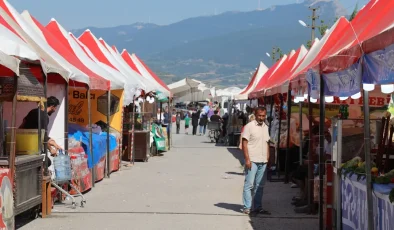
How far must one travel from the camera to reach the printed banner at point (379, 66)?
6.05 metres

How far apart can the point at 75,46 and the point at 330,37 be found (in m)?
7.59

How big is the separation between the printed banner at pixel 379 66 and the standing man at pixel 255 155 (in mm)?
4713

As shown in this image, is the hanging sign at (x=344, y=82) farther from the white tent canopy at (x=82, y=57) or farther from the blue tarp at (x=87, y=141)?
the white tent canopy at (x=82, y=57)

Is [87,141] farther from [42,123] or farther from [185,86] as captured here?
[185,86]

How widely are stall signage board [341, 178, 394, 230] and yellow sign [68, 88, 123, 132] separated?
10009 millimetres

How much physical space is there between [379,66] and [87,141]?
31.6 ft

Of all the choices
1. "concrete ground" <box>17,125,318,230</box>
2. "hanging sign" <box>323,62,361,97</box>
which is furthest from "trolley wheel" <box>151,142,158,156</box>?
"hanging sign" <box>323,62,361,97</box>

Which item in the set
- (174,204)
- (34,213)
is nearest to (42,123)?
(34,213)

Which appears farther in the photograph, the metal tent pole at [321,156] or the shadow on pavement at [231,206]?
the shadow on pavement at [231,206]

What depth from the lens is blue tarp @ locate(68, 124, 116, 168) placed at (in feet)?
48.9

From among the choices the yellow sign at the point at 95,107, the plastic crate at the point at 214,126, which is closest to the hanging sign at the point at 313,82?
the yellow sign at the point at 95,107

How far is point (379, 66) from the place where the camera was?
21.1 ft

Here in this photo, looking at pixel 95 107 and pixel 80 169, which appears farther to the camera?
pixel 95 107

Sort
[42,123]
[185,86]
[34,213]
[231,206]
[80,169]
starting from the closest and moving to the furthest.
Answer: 1. [34,213]
2. [42,123]
3. [231,206]
4. [80,169]
5. [185,86]
